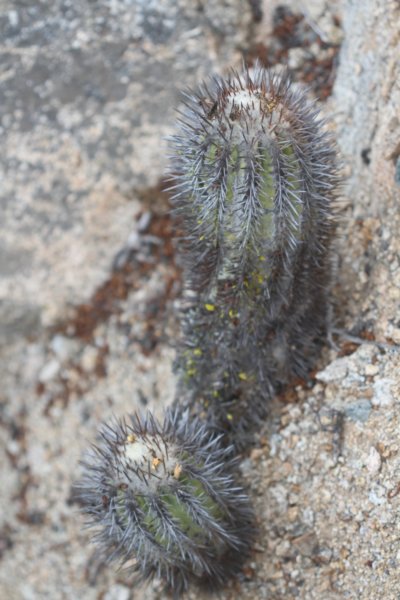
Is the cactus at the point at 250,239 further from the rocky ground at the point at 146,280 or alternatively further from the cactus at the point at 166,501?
the cactus at the point at 166,501

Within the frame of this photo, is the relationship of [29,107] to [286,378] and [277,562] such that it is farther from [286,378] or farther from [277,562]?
[277,562]

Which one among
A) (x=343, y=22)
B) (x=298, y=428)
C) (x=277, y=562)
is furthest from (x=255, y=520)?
(x=343, y=22)

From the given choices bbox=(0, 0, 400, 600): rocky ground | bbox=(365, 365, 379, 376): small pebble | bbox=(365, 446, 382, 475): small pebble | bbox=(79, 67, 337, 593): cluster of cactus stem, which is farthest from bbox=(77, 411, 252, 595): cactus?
bbox=(365, 365, 379, 376): small pebble

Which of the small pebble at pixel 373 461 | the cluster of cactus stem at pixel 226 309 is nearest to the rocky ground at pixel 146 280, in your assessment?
the small pebble at pixel 373 461

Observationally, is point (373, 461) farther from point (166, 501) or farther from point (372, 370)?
point (166, 501)

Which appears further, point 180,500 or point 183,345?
point 183,345

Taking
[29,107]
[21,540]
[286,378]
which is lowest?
[21,540]

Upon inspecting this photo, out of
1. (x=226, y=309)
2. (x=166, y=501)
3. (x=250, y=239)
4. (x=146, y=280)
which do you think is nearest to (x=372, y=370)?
(x=226, y=309)

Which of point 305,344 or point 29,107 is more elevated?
point 29,107
